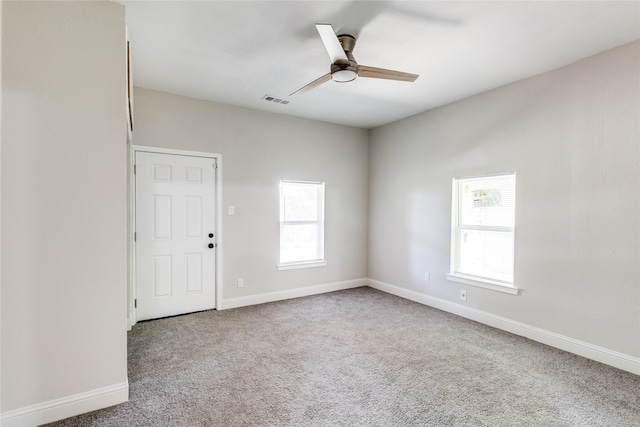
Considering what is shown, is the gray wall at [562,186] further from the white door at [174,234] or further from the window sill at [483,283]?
the white door at [174,234]

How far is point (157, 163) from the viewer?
12.2 feet

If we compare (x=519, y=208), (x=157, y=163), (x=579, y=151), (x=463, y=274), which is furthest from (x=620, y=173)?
(x=157, y=163)

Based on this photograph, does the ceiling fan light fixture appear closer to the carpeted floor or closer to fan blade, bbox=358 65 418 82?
fan blade, bbox=358 65 418 82

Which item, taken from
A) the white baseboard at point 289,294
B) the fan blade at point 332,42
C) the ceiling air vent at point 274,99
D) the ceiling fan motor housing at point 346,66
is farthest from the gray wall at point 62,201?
the white baseboard at point 289,294

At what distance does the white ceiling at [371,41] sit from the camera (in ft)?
7.12

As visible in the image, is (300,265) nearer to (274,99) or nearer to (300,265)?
(300,265)

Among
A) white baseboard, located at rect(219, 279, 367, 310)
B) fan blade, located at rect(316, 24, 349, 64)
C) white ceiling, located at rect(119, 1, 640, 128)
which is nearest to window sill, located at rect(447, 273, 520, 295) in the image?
white baseboard, located at rect(219, 279, 367, 310)

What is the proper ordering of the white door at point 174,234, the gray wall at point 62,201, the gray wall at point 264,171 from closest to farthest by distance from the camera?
the gray wall at point 62,201, the white door at point 174,234, the gray wall at point 264,171

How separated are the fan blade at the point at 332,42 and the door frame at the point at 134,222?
2374mm

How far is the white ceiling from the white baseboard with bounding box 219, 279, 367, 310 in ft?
8.88

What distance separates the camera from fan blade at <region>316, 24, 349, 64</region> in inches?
77.7

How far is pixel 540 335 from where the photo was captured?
3.15m

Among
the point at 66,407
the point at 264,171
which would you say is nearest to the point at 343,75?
the point at 264,171

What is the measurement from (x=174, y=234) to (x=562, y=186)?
4.29 metres
